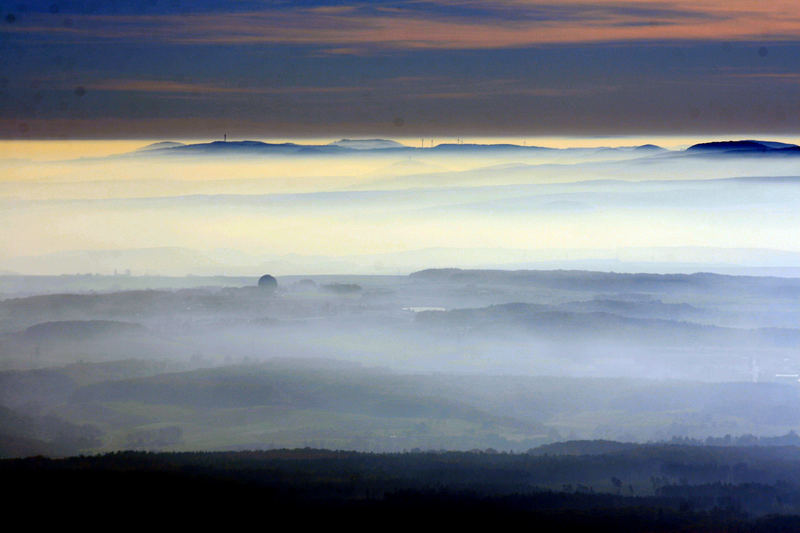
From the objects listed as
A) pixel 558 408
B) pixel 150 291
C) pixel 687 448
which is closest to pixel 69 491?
pixel 687 448

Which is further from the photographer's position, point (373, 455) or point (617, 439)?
point (617, 439)

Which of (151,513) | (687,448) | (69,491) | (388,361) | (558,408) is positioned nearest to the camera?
(151,513)

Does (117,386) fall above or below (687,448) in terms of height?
above

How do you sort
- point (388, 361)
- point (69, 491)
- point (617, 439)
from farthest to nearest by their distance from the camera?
point (388, 361), point (617, 439), point (69, 491)

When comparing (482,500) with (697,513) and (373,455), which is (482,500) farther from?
(373,455)

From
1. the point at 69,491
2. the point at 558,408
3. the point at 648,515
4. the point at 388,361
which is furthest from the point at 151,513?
the point at 388,361

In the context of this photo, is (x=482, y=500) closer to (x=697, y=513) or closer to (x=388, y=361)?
(x=697, y=513)

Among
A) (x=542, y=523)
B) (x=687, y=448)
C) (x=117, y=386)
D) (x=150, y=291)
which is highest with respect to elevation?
(x=150, y=291)
